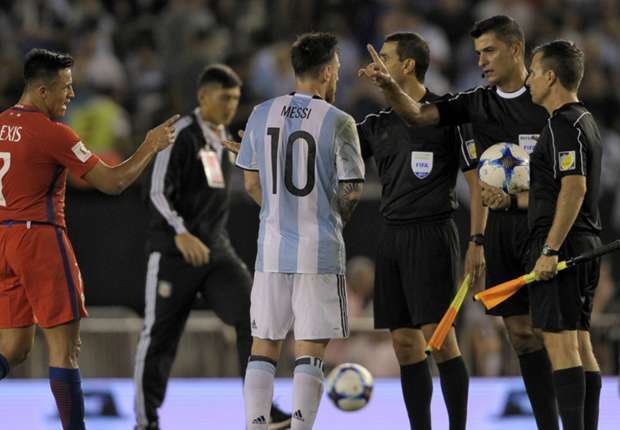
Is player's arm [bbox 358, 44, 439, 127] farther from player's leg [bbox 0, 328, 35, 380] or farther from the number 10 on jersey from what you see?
player's leg [bbox 0, 328, 35, 380]

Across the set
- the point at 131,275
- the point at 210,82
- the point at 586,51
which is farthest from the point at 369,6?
the point at 210,82

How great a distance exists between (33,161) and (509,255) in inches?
100

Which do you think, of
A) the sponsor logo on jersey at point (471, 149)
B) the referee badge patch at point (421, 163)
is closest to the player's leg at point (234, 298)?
the referee badge patch at point (421, 163)

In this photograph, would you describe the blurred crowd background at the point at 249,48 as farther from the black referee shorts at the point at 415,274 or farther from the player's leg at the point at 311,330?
the player's leg at the point at 311,330

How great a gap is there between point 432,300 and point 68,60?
7.71 ft

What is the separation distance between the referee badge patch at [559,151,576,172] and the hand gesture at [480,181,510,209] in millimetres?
557

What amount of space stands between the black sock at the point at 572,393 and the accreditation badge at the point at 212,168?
2.83 metres

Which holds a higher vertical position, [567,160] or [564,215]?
[567,160]

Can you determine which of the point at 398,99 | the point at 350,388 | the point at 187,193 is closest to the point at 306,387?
the point at 350,388

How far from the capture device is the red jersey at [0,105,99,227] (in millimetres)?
6887

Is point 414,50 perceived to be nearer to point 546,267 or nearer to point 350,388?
point 546,267

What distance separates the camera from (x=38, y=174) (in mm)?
6926

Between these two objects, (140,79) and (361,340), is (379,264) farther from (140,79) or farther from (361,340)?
(140,79)

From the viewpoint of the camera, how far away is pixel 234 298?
8375 mm
